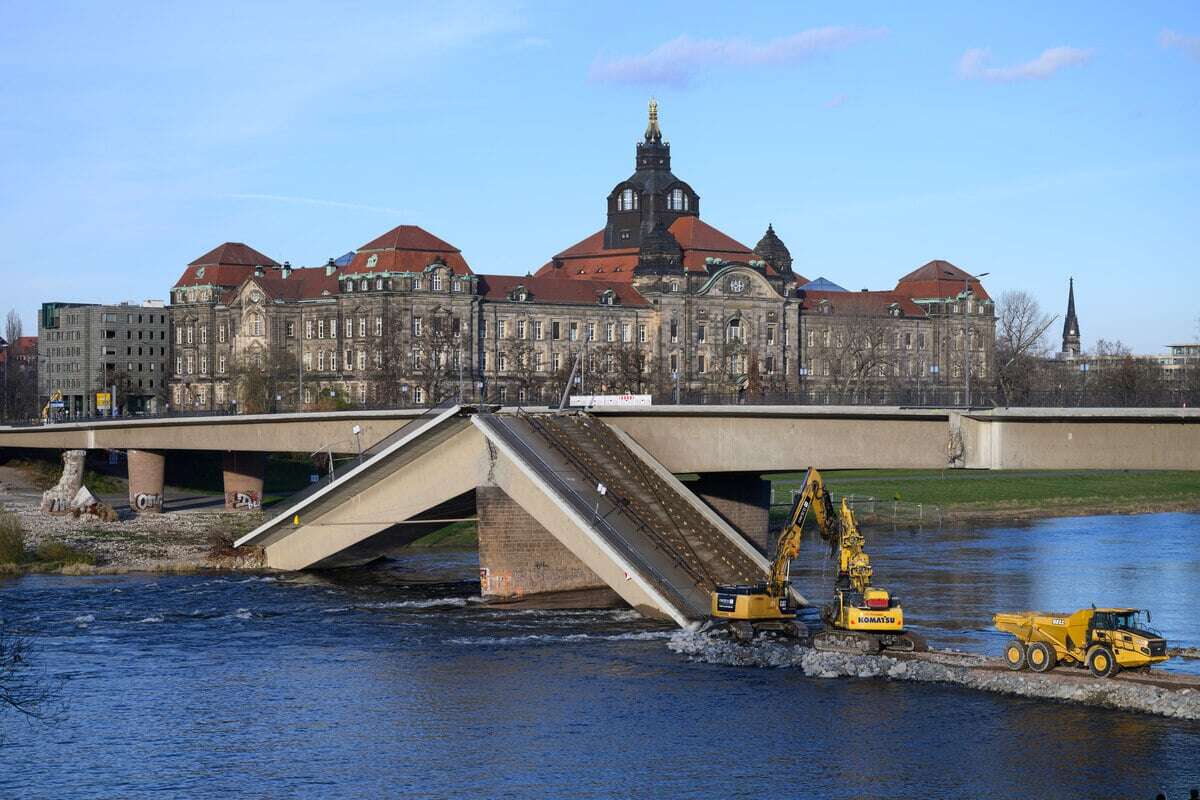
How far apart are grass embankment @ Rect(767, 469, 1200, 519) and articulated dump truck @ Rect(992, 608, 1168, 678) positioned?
183ft

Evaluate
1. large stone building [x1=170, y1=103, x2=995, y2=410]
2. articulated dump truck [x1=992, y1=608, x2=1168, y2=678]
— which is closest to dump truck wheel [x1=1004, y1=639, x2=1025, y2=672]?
articulated dump truck [x1=992, y1=608, x2=1168, y2=678]

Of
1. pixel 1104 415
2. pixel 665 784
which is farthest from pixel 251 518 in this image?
pixel 665 784

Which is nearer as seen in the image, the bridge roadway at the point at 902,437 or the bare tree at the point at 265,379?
the bridge roadway at the point at 902,437

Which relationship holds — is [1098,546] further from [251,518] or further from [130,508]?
[130,508]

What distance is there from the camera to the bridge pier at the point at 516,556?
6631 centimetres

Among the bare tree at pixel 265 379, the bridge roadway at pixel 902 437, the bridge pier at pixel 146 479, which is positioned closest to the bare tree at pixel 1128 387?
the bridge roadway at pixel 902 437

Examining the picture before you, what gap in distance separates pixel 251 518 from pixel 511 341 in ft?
270

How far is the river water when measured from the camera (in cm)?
4012

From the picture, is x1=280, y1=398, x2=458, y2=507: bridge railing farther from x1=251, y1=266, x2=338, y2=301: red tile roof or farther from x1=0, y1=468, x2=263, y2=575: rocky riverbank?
x1=251, y1=266, x2=338, y2=301: red tile roof

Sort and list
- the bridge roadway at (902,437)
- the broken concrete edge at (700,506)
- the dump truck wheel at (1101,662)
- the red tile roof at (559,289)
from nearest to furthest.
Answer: the dump truck wheel at (1101,662)
the bridge roadway at (902,437)
the broken concrete edge at (700,506)
the red tile roof at (559,289)

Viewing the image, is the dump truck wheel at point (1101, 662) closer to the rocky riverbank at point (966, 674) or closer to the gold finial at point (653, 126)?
the rocky riverbank at point (966, 674)

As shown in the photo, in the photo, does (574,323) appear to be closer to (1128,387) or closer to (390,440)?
(1128,387)

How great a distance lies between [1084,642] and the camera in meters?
48.7

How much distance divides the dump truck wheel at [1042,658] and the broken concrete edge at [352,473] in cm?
2613
